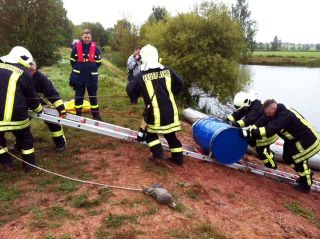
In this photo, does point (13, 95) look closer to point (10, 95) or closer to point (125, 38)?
point (10, 95)

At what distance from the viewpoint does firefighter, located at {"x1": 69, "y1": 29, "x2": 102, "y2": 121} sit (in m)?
8.32

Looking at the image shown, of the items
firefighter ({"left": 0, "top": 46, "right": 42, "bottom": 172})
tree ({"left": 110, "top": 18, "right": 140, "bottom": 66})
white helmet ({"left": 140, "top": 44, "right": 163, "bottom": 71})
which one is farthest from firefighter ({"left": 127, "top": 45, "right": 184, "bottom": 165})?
tree ({"left": 110, "top": 18, "right": 140, "bottom": 66})

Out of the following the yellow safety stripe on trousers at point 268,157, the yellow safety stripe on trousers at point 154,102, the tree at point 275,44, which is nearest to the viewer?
the yellow safety stripe on trousers at point 154,102

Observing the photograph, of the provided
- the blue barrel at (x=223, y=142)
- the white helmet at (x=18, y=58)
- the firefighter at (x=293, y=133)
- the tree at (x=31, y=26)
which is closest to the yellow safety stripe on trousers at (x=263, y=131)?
the firefighter at (x=293, y=133)

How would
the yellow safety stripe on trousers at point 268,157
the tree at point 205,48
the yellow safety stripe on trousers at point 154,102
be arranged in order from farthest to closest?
the tree at point 205,48 < the yellow safety stripe on trousers at point 268,157 < the yellow safety stripe on trousers at point 154,102

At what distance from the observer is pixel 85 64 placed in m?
8.41

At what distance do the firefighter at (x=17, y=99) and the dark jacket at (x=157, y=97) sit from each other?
167 cm

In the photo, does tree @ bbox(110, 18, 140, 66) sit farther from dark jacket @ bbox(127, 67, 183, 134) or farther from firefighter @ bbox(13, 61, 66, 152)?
dark jacket @ bbox(127, 67, 183, 134)

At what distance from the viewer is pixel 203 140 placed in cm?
733

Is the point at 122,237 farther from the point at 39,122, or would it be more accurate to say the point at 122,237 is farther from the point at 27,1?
the point at 27,1

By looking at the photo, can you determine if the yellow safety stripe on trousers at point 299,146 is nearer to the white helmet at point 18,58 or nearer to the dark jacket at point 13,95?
the dark jacket at point 13,95

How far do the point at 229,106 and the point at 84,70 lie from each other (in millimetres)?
15924

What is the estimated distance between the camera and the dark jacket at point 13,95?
5746mm

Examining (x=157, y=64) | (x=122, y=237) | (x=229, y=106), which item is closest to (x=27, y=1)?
(x=229, y=106)
